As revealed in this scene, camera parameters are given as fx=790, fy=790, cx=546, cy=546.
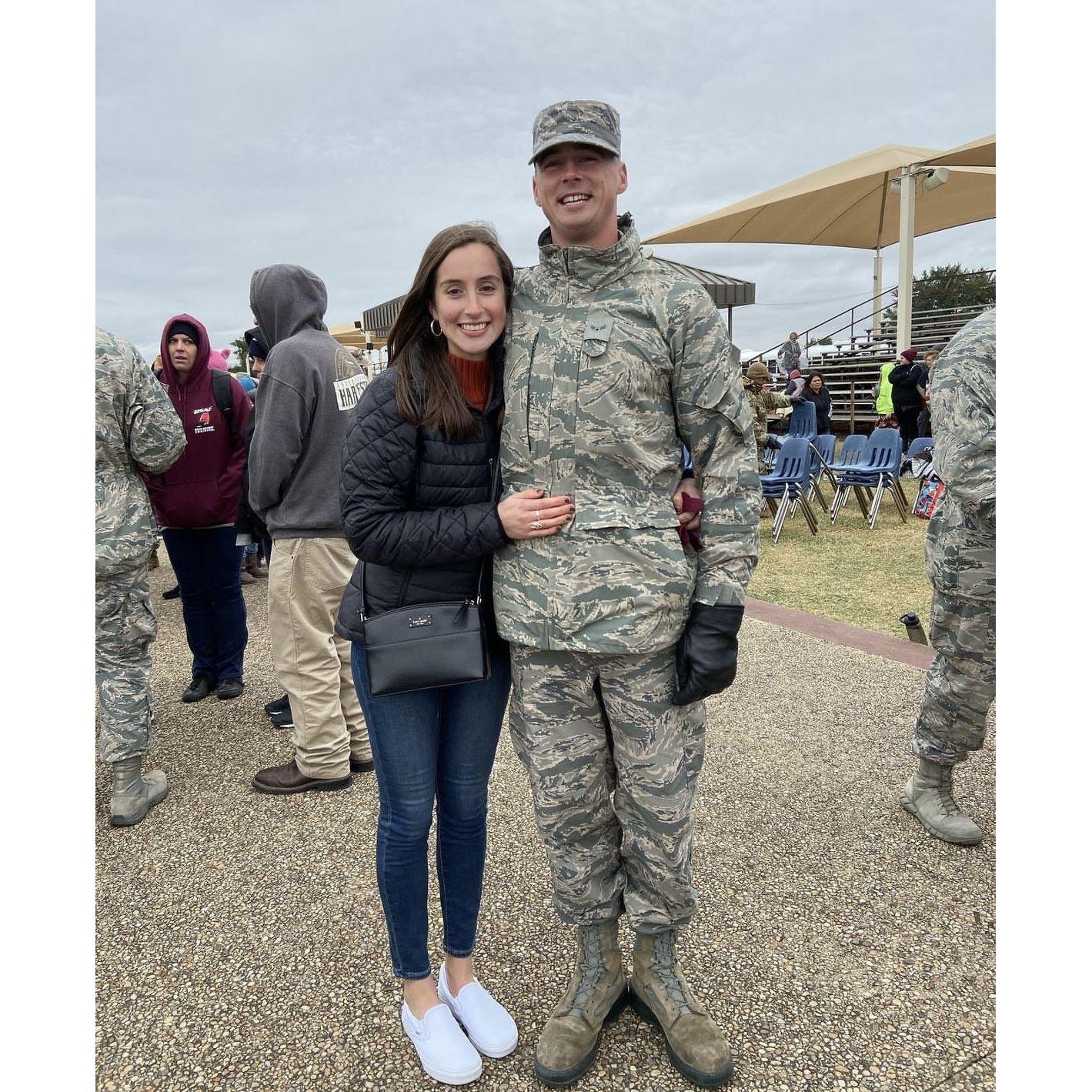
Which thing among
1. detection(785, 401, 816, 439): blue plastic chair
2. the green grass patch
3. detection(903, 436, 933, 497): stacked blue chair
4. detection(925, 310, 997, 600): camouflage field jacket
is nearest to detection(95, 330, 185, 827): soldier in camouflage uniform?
detection(925, 310, 997, 600): camouflage field jacket

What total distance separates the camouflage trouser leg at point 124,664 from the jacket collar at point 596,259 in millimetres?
2271

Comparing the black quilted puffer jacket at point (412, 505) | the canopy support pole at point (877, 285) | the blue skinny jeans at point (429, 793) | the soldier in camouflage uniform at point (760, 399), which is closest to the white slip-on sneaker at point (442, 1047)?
the blue skinny jeans at point (429, 793)

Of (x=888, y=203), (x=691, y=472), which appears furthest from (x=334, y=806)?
(x=888, y=203)

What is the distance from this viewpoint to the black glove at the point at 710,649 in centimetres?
178

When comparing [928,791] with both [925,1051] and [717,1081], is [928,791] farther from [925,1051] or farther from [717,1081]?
[717,1081]

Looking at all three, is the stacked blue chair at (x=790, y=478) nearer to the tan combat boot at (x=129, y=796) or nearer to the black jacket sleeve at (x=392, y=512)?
the tan combat boot at (x=129, y=796)

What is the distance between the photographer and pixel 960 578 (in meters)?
2.64

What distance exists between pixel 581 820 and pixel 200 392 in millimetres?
3189

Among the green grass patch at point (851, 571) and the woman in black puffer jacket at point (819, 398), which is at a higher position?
the woman in black puffer jacket at point (819, 398)

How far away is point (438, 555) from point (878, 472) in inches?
327

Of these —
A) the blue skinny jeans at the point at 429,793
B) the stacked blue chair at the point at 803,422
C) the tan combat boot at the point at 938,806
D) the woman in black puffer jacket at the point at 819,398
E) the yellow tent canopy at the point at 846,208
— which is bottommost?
the tan combat boot at the point at 938,806

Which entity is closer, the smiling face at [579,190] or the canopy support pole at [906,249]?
the smiling face at [579,190]

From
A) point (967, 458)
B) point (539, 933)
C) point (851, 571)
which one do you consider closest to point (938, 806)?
point (967, 458)

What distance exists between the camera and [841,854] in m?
2.77
